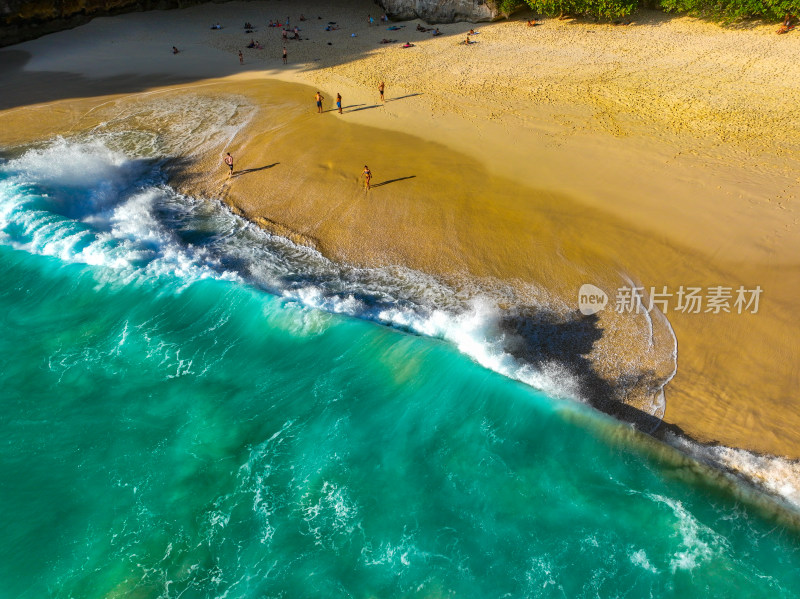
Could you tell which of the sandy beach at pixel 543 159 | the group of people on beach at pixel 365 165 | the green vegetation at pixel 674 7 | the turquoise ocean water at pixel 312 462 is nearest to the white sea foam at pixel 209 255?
the turquoise ocean water at pixel 312 462

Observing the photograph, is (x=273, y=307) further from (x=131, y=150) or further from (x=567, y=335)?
(x=131, y=150)

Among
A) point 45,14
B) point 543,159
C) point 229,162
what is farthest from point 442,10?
point 45,14

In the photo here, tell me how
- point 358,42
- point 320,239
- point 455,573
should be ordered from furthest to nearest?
point 358,42, point 320,239, point 455,573

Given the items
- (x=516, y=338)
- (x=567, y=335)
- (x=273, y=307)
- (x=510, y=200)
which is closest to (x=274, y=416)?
(x=273, y=307)

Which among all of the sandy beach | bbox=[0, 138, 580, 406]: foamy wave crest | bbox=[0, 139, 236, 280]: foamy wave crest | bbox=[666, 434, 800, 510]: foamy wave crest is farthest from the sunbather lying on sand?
bbox=[0, 139, 236, 280]: foamy wave crest

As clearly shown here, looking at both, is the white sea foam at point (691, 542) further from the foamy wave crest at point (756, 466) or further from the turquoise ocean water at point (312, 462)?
the foamy wave crest at point (756, 466)

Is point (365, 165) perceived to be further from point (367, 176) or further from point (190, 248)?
point (190, 248)
